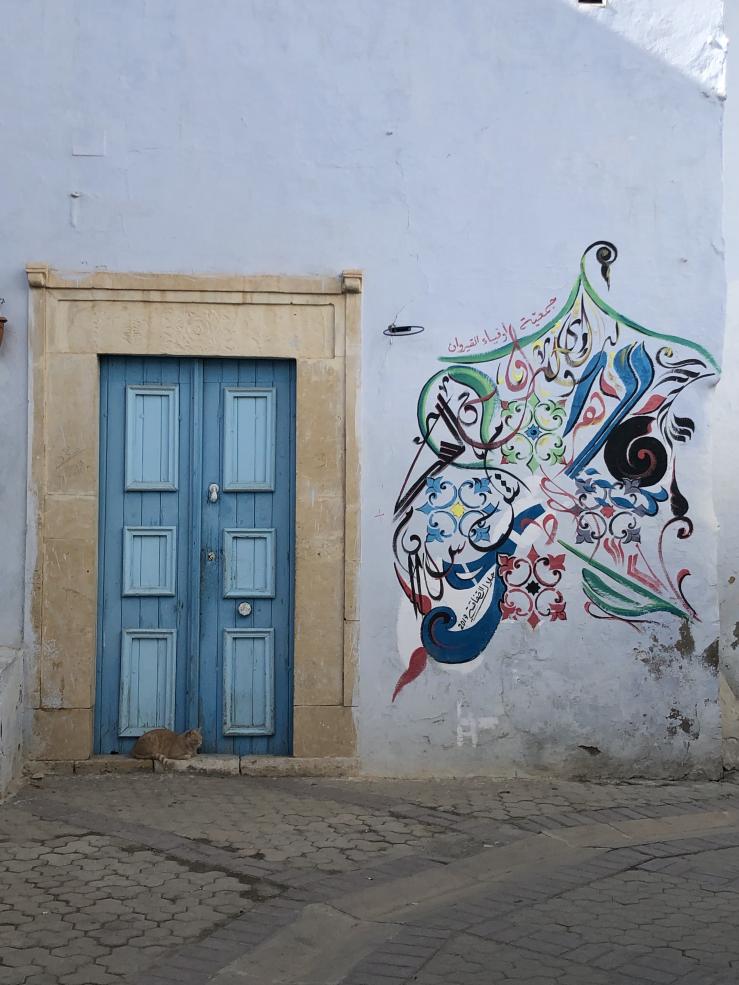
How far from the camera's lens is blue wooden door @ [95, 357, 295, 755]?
620cm

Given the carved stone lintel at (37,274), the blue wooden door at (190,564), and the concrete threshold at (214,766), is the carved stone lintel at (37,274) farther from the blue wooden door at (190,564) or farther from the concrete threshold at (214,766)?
the concrete threshold at (214,766)

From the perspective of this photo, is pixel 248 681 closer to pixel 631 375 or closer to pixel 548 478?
pixel 548 478

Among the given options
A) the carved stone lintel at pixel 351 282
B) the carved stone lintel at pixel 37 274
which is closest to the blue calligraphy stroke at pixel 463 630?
the carved stone lintel at pixel 351 282

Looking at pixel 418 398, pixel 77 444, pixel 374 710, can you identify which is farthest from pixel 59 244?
pixel 374 710

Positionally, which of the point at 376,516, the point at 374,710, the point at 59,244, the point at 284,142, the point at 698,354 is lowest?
the point at 374,710

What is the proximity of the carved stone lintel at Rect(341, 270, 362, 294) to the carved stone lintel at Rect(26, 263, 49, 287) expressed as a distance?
5.21 feet

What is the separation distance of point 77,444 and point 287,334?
1.27 meters

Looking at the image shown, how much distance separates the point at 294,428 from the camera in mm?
6258

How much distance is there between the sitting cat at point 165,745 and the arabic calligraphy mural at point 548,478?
1173mm

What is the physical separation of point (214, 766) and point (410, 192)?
329 centimetres

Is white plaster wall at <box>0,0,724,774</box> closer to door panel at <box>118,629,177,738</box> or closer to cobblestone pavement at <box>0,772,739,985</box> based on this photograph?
cobblestone pavement at <box>0,772,739,985</box>

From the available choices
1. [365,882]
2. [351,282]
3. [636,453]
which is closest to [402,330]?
[351,282]

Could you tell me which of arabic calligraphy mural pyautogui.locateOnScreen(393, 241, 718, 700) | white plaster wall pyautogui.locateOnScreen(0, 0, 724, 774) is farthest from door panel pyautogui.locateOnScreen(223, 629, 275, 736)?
arabic calligraphy mural pyautogui.locateOnScreen(393, 241, 718, 700)

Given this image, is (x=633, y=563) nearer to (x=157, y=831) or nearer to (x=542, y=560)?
(x=542, y=560)
